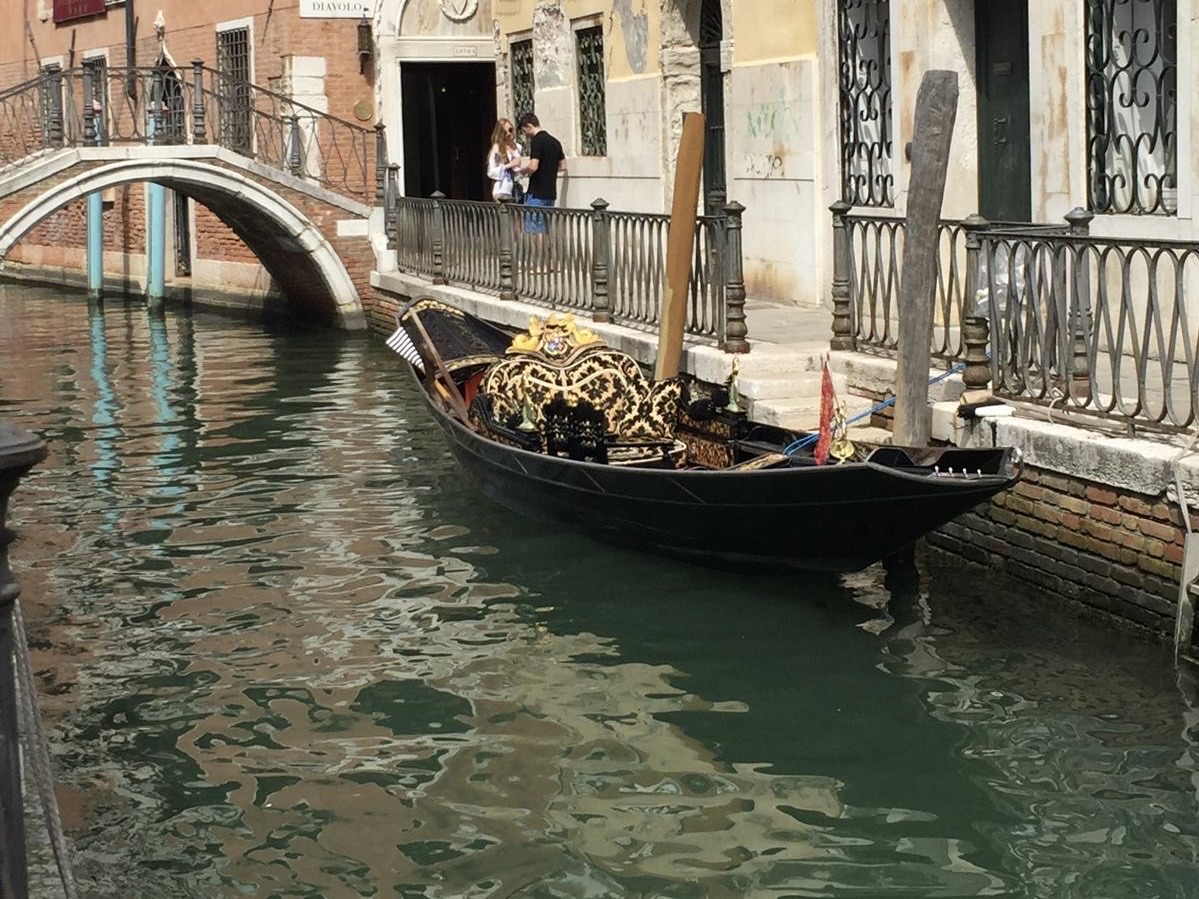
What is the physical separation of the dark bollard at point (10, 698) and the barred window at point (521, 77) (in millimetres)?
14109

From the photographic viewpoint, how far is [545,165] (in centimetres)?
1403

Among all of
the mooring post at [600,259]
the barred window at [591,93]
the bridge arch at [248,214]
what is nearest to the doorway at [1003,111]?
the mooring post at [600,259]

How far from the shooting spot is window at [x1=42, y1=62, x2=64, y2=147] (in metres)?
16.1

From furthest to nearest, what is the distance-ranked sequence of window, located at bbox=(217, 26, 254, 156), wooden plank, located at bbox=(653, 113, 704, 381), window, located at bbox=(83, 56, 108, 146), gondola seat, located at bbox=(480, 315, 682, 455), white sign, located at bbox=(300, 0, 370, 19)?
white sign, located at bbox=(300, 0, 370, 19) → window, located at bbox=(217, 26, 254, 156) → window, located at bbox=(83, 56, 108, 146) → wooden plank, located at bbox=(653, 113, 704, 381) → gondola seat, located at bbox=(480, 315, 682, 455)

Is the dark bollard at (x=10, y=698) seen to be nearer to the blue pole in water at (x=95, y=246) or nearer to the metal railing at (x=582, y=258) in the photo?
the metal railing at (x=582, y=258)

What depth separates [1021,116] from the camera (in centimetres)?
954

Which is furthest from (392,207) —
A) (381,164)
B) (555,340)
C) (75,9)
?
(75,9)

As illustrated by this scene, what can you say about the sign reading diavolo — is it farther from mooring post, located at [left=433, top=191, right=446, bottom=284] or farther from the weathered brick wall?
the weathered brick wall

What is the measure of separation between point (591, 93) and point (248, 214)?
154 inches

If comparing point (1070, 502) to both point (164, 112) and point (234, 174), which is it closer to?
point (234, 174)

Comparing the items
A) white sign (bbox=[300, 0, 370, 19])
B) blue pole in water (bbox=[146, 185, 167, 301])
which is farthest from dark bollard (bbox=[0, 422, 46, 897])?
blue pole in water (bbox=[146, 185, 167, 301])

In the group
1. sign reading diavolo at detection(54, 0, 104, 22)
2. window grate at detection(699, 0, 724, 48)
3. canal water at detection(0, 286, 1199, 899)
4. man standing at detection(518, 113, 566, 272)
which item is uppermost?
sign reading diavolo at detection(54, 0, 104, 22)

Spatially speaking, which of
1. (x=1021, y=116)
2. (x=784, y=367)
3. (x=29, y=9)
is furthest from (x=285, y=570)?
(x=29, y=9)

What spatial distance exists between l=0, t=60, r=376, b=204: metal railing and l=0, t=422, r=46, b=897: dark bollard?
13.9 metres
